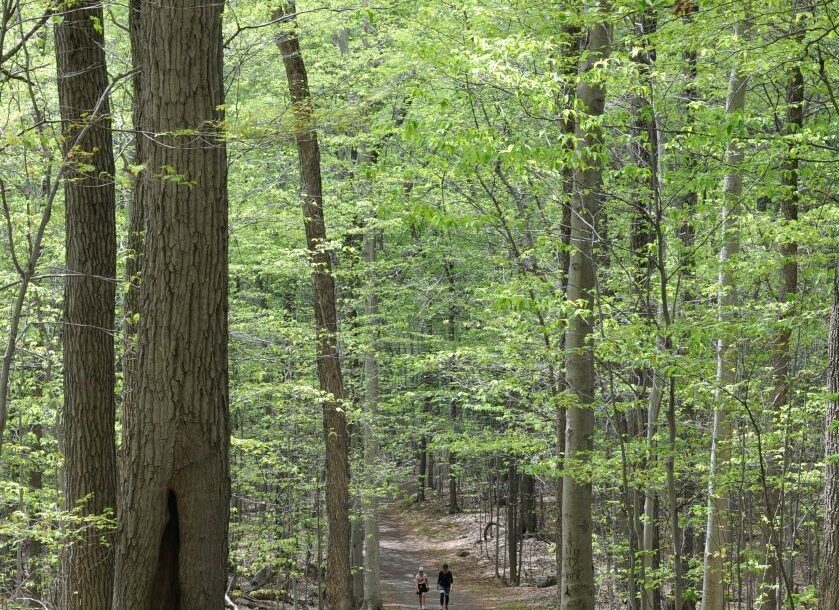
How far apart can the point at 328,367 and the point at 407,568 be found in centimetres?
1478

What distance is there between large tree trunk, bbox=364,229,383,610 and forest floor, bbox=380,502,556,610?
3.02 metres

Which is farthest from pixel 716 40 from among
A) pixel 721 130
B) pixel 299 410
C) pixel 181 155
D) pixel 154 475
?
pixel 299 410

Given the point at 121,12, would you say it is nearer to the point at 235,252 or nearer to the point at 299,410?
the point at 235,252

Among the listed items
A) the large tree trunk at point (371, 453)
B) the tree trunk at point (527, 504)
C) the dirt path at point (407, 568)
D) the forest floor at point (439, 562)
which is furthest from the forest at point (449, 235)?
the tree trunk at point (527, 504)

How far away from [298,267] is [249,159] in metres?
3.83

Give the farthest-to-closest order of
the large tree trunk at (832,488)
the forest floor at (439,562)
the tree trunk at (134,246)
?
the forest floor at (439,562) → the tree trunk at (134,246) → the large tree trunk at (832,488)

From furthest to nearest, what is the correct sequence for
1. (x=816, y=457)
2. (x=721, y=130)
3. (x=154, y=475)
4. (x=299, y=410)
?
(x=299, y=410) → (x=816, y=457) → (x=721, y=130) → (x=154, y=475)

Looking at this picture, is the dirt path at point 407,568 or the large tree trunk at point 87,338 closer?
the large tree trunk at point 87,338

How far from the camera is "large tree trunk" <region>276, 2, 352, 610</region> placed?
12.1 metres

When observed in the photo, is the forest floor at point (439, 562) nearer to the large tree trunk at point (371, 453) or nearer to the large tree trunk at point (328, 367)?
the large tree trunk at point (371, 453)

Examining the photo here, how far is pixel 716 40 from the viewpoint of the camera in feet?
23.9

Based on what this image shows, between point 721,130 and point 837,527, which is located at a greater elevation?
point 721,130

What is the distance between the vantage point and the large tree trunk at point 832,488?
619cm

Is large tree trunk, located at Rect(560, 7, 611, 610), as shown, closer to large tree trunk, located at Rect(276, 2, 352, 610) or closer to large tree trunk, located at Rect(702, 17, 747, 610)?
large tree trunk, located at Rect(702, 17, 747, 610)
